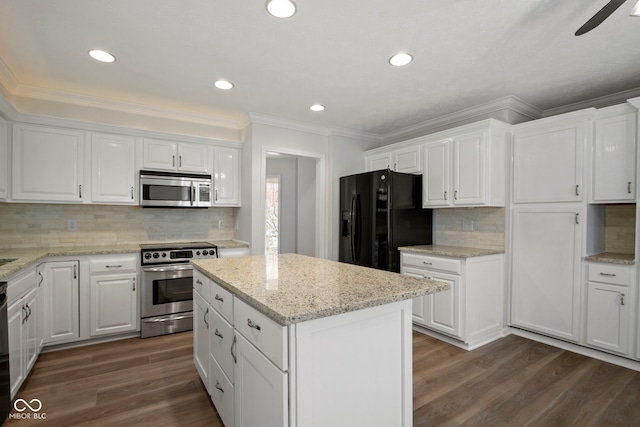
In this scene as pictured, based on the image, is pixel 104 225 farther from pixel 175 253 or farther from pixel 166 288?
pixel 166 288

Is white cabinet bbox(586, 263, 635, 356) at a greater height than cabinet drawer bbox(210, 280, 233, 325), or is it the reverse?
cabinet drawer bbox(210, 280, 233, 325)

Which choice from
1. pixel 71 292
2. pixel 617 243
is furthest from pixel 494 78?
pixel 71 292

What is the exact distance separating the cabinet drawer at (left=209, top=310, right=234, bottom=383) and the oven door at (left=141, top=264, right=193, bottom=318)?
158 centimetres

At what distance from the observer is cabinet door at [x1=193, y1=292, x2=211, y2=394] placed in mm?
2105

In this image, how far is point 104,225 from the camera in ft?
11.6

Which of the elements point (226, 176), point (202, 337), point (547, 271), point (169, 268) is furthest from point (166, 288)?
point (547, 271)

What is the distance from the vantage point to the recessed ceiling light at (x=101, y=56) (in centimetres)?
238

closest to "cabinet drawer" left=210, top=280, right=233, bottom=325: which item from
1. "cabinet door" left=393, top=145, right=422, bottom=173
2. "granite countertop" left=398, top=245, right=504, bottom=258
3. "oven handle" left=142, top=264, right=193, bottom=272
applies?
"oven handle" left=142, top=264, right=193, bottom=272

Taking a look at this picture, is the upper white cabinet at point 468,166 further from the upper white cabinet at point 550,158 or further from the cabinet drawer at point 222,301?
the cabinet drawer at point 222,301

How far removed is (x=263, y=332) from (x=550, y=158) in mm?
3158

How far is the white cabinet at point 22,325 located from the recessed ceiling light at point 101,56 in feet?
5.52

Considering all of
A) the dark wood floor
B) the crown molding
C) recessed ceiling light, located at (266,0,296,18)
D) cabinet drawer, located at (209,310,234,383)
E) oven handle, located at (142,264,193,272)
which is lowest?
the dark wood floor

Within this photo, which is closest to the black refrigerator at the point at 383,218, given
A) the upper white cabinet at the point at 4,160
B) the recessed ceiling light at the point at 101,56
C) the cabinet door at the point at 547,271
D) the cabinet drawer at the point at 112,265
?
the cabinet door at the point at 547,271

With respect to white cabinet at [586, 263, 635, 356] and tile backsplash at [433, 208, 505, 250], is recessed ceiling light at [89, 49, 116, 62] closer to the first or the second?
tile backsplash at [433, 208, 505, 250]
